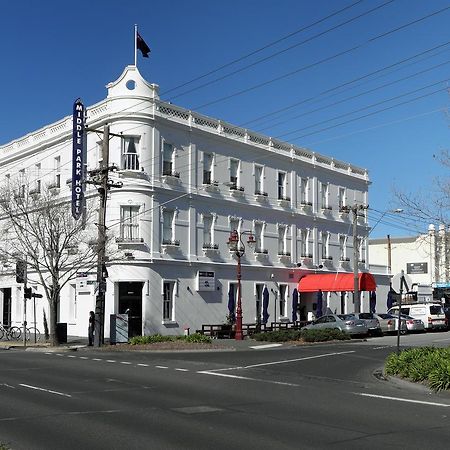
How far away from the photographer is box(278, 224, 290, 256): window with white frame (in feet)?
151

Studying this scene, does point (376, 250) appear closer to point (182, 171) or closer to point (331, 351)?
point (182, 171)

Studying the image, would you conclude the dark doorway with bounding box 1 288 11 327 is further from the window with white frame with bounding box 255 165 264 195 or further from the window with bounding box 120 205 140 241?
the window with white frame with bounding box 255 165 264 195

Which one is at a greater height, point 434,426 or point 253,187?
point 253,187

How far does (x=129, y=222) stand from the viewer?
36.3 metres

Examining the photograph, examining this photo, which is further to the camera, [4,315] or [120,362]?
[4,315]

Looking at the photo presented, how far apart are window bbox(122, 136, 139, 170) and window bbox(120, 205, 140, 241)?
7.55 feet

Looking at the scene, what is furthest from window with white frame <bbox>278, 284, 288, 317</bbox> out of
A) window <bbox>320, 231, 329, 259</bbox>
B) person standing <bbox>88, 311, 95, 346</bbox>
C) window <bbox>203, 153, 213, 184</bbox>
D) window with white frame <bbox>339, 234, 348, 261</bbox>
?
person standing <bbox>88, 311, 95, 346</bbox>

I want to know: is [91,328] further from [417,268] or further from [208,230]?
[417,268]

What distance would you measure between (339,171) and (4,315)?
2735 centimetres

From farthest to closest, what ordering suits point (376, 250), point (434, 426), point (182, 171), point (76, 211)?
point (376, 250) < point (182, 171) < point (76, 211) < point (434, 426)

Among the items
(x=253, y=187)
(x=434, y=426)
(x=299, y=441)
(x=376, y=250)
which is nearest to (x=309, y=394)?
(x=434, y=426)

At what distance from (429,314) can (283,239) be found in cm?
1095

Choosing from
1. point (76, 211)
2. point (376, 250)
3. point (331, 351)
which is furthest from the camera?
point (376, 250)

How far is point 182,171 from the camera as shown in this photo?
127 ft
